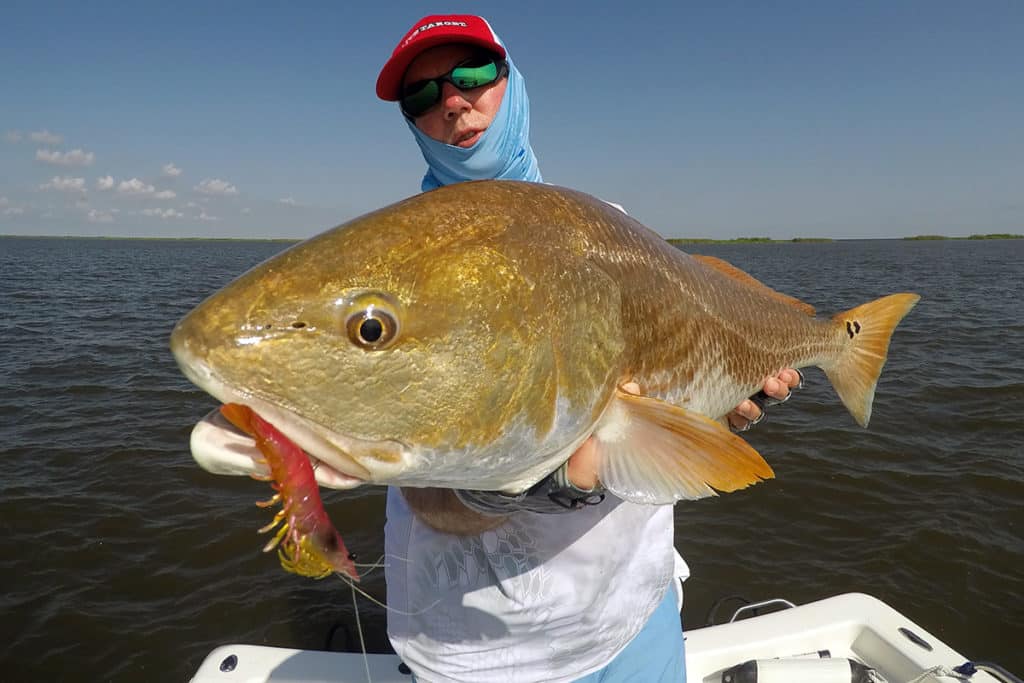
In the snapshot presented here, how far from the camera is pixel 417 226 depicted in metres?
1.63

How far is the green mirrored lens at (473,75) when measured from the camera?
277cm

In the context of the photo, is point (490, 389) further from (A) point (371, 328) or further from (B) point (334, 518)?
(B) point (334, 518)

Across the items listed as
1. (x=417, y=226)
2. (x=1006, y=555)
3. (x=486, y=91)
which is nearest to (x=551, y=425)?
(x=417, y=226)

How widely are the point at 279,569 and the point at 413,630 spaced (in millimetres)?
5964

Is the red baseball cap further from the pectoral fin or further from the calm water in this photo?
the calm water

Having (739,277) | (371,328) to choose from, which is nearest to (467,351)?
(371,328)

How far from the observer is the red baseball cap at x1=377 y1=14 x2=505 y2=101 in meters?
2.66

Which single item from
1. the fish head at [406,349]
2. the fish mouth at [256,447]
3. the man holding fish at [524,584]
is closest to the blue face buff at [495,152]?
the man holding fish at [524,584]

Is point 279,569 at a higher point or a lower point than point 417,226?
lower

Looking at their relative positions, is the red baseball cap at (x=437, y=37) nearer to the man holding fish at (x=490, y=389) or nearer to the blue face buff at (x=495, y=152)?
the man holding fish at (x=490, y=389)

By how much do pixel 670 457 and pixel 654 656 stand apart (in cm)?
130

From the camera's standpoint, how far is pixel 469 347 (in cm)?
154

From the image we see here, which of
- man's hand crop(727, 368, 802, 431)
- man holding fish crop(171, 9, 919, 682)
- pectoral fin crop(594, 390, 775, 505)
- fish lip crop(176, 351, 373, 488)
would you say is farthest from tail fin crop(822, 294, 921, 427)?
fish lip crop(176, 351, 373, 488)

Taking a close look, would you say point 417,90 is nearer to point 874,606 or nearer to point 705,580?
point 874,606
